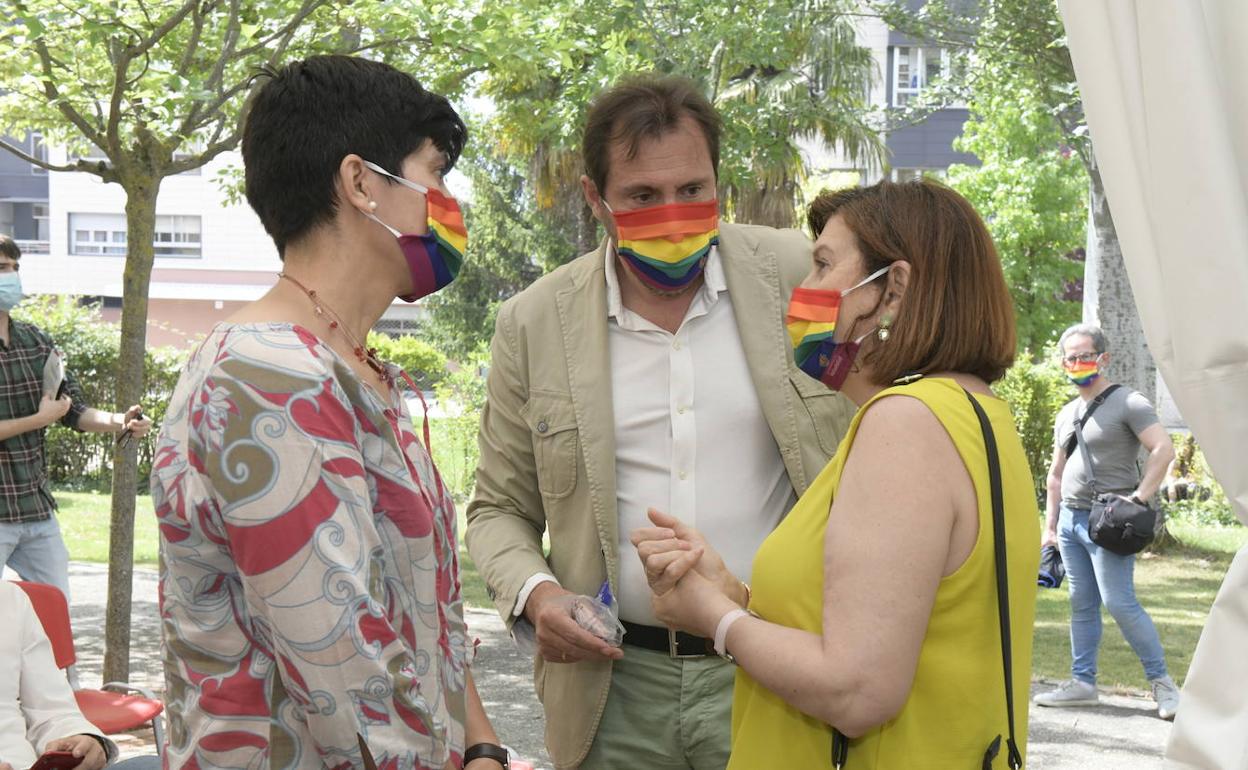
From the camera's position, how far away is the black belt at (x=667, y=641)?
3.06 meters

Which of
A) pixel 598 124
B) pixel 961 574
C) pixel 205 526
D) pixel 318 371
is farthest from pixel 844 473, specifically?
pixel 598 124

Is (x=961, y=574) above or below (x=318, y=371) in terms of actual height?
below

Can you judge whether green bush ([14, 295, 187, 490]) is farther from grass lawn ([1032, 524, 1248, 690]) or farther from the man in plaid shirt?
grass lawn ([1032, 524, 1248, 690])

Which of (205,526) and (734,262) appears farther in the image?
(734,262)

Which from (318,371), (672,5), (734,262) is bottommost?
(318,371)

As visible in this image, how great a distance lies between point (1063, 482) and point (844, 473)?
6.64m

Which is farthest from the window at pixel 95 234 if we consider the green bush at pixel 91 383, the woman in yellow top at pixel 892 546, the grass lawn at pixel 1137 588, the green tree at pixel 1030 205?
the woman in yellow top at pixel 892 546

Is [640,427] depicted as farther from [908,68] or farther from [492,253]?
[908,68]

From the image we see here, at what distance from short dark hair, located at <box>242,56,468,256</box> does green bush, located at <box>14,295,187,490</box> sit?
17244 mm

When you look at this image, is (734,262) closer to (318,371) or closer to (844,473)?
(844,473)

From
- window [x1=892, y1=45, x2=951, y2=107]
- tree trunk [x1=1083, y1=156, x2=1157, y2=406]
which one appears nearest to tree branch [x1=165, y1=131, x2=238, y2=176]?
tree trunk [x1=1083, y1=156, x2=1157, y2=406]

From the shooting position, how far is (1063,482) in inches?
327

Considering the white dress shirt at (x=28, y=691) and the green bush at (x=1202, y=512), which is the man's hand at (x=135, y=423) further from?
the green bush at (x=1202, y=512)

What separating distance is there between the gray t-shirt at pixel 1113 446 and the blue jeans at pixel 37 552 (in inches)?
232
